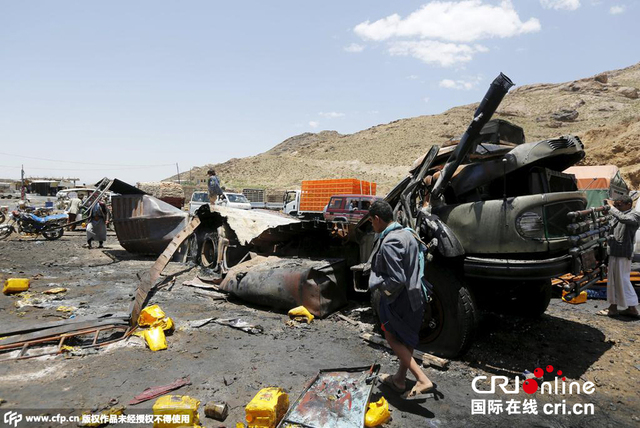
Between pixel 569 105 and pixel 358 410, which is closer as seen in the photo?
pixel 358 410

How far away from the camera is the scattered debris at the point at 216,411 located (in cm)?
286

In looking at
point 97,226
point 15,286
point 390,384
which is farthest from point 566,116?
point 15,286

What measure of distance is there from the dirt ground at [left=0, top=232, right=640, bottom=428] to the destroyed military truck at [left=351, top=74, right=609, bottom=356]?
2.24ft

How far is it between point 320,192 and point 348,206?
23.0 feet

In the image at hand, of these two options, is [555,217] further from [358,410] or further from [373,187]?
[373,187]

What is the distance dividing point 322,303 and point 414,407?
8.00 feet

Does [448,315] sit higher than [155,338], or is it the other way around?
[448,315]

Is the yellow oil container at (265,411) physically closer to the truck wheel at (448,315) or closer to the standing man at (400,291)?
the standing man at (400,291)

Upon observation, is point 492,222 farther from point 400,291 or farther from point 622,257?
point 622,257

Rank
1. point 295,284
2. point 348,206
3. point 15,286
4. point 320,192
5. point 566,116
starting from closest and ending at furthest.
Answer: point 295,284, point 15,286, point 348,206, point 320,192, point 566,116

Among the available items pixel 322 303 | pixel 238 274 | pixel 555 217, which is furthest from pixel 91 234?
pixel 555 217

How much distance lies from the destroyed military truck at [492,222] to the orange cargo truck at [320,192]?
630 inches

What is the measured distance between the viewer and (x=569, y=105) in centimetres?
6191

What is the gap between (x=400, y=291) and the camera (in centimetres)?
329
